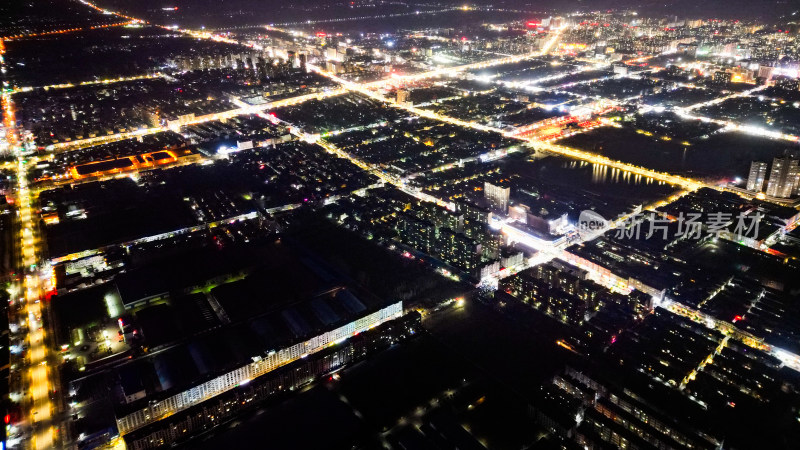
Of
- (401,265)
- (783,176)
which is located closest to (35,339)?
(401,265)

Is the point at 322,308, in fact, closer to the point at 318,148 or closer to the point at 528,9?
the point at 318,148

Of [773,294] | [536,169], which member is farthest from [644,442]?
[536,169]

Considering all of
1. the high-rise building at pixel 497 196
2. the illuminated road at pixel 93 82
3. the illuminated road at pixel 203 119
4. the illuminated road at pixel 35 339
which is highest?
the illuminated road at pixel 93 82

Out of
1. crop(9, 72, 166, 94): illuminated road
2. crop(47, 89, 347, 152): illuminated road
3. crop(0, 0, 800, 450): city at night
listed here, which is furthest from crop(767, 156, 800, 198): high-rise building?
crop(9, 72, 166, 94): illuminated road

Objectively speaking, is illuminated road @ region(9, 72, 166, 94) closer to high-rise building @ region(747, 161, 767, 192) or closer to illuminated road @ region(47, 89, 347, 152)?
illuminated road @ region(47, 89, 347, 152)

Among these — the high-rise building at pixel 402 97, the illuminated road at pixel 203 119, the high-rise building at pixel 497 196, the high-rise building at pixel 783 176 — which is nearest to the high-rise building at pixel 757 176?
the high-rise building at pixel 783 176

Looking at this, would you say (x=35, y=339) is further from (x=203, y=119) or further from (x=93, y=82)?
(x=93, y=82)

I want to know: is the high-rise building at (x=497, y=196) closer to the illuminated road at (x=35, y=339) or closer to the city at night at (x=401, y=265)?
the city at night at (x=401, y=265)
